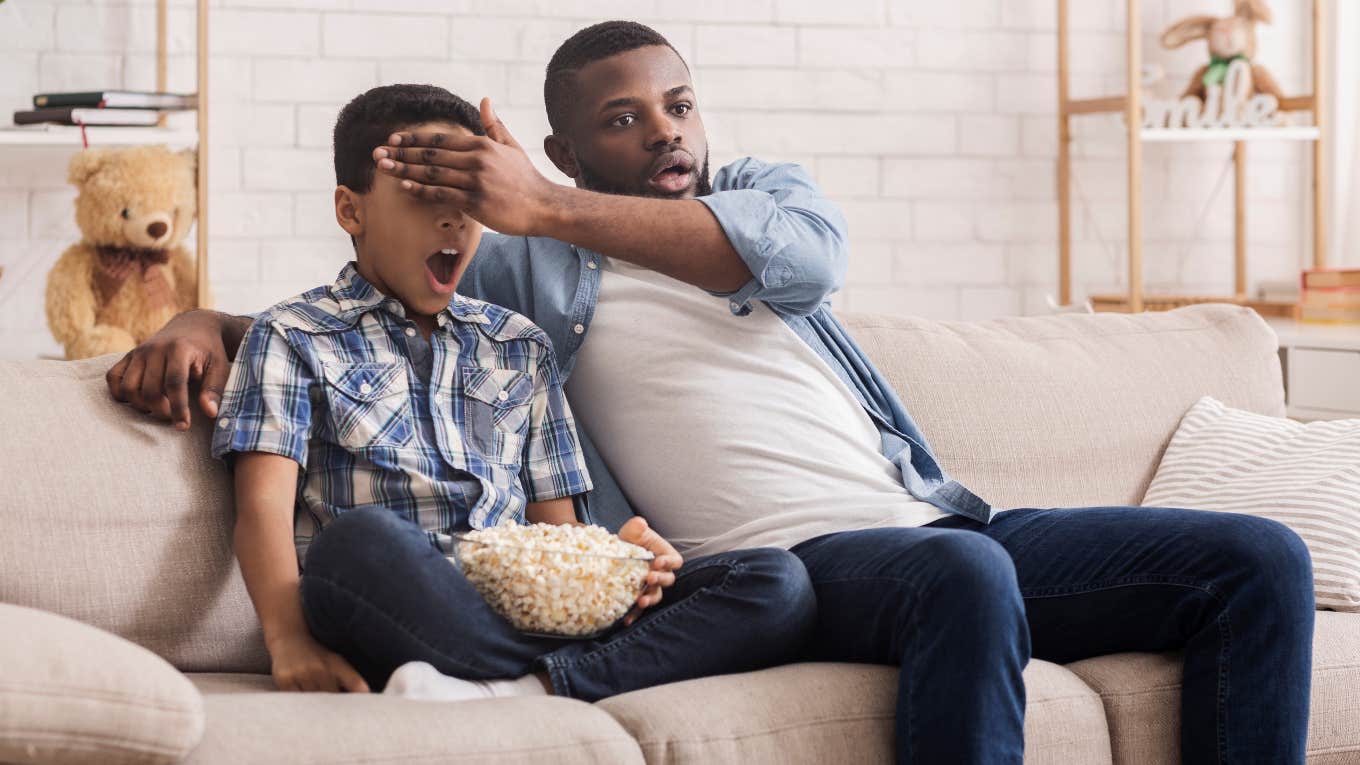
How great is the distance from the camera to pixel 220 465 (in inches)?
60.2

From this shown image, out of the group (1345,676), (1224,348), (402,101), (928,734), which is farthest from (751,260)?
(1224,348)

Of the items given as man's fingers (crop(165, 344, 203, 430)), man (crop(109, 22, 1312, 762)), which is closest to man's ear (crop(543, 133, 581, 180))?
man (crop(109, 22, 1312, 762))

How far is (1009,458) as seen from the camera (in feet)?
6.36

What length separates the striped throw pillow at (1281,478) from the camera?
1717 mm

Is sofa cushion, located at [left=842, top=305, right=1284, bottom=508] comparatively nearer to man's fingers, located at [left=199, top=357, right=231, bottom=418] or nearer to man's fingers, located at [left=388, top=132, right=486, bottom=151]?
man's fingers, located at [left=388, top=132, right=486, bottom=151]

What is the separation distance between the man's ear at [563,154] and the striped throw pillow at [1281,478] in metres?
0.92

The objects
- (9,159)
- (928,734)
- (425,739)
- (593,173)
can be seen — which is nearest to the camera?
(425,739)

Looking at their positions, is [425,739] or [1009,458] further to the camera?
[1009,458]

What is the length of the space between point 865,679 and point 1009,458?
0.67 meters

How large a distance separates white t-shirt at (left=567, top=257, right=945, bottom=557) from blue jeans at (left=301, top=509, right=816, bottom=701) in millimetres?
152

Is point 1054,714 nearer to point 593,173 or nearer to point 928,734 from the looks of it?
point 928,734

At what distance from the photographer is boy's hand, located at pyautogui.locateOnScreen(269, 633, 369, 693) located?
4.30 ft

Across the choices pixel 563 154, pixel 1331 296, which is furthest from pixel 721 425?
pixel 1331 296

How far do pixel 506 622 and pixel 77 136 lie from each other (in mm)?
1668
